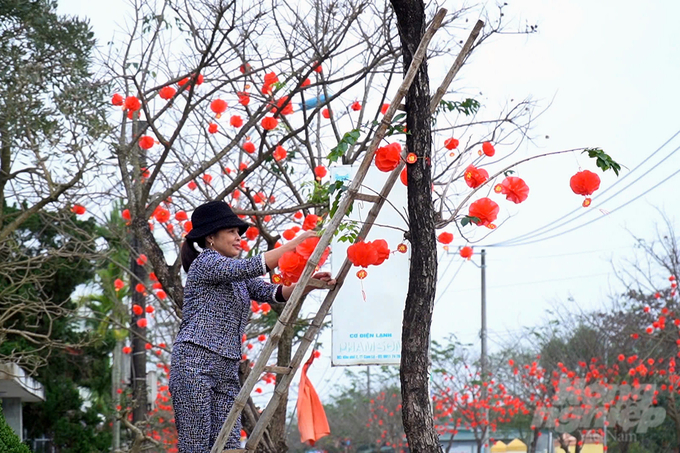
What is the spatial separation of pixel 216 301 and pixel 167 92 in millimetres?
4087

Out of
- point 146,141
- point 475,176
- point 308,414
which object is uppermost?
point 146,141

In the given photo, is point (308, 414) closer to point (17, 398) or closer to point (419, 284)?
point (419, 284)

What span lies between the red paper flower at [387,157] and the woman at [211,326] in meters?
0.43

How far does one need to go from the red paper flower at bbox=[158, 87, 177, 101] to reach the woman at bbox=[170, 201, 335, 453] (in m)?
3.77

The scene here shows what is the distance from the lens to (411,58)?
12.5 ft

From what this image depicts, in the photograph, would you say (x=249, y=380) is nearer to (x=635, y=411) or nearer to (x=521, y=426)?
Answer: (x=635, y=411)

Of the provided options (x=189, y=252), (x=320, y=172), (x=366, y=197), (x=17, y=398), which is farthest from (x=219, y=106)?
(x=17, y=398)

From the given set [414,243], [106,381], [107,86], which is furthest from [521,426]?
[414,243]

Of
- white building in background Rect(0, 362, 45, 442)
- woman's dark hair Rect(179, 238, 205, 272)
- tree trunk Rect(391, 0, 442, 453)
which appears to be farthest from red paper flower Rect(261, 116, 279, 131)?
white building in background Rect(0, 362, 45, 442)

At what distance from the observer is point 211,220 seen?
12.3 feet

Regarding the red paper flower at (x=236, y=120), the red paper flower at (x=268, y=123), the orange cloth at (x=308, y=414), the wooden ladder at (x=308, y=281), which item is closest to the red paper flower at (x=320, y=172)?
Answer: the red paper flower at (x=236, y=120)

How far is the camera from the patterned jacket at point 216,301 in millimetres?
3512

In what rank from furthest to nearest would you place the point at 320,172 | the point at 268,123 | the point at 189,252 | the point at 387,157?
the point at 320,172 → the point at 268,123 → the point at 189,252 → the point at 387,157

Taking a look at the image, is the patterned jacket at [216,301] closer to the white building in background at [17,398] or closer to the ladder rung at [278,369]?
the ladder rung at [278,369]
